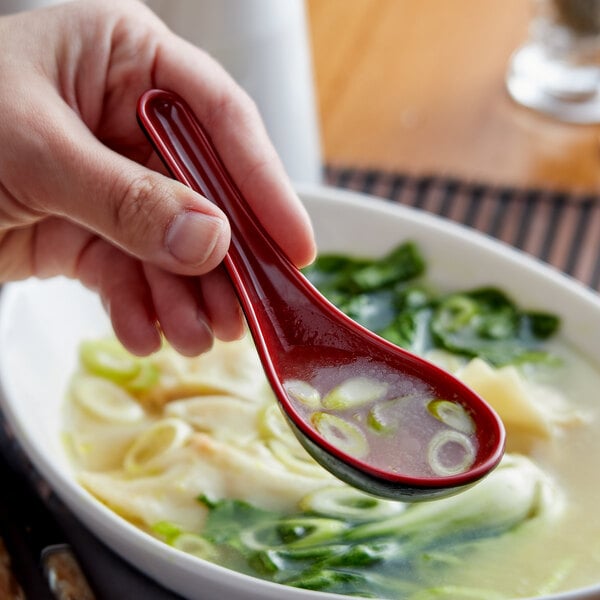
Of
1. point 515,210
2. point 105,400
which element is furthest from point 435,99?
point 105,400

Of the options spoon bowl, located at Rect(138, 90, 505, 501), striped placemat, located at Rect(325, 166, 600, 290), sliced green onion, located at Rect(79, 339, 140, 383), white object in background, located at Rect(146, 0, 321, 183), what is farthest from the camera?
striped placemat, located at Rect(325, 166, 600, 290)

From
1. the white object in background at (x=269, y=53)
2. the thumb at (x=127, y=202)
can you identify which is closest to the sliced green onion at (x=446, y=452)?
the thumb at (x=127, y=202)

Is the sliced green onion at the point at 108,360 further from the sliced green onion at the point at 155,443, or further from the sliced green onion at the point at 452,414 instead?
the sliced green onion at the point at 452,414

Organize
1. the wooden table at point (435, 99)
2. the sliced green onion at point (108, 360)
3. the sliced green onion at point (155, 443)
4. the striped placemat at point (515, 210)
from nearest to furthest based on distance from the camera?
the sliced green onion at point (155, 443) → the sliced green onion at point (108, 360) → the striped placemat at point (515, 210) → the wooden table at point (435, 99)

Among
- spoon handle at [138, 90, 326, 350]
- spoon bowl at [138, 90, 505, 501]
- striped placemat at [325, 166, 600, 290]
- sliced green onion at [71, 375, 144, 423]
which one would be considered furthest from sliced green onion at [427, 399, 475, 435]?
striped placemat at [325, 166, 600, 290]

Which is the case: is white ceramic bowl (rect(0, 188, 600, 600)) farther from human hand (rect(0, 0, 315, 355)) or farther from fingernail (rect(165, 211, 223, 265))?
fingernail (rect(165, 211, 223, 265))
